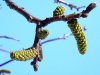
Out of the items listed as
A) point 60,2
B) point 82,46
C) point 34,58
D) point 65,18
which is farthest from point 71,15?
point 60,2

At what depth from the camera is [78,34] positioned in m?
1.04

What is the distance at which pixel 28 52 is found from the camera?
1.07m

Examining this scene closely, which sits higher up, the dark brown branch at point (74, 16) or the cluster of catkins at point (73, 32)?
the dark brown branch at point (74, 16)

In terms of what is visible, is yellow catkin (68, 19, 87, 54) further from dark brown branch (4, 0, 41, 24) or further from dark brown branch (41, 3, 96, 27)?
dark brown branch (4, 0, 41, 24)

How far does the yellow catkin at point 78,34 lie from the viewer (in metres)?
1.03

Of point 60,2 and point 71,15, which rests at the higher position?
point 71,15

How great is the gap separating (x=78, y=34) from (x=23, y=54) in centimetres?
27

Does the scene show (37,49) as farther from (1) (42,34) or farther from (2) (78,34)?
(2) (78,34)

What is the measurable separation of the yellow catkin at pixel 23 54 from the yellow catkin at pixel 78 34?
21 centimetres

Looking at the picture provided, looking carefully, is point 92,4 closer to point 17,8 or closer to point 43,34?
point 43,34

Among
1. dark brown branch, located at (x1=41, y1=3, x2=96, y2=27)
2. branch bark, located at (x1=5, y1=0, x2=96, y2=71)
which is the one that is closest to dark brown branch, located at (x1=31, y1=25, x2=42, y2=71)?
branch bark, located at (x1=5, y1=0, x2=96, y2=71)

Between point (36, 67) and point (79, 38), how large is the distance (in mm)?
275

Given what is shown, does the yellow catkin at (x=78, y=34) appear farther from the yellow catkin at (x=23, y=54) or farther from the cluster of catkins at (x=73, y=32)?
the yellow catkin at (x=23, y=54)

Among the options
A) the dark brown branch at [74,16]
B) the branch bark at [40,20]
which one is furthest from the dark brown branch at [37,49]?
the dark brown branch at [74,16]
